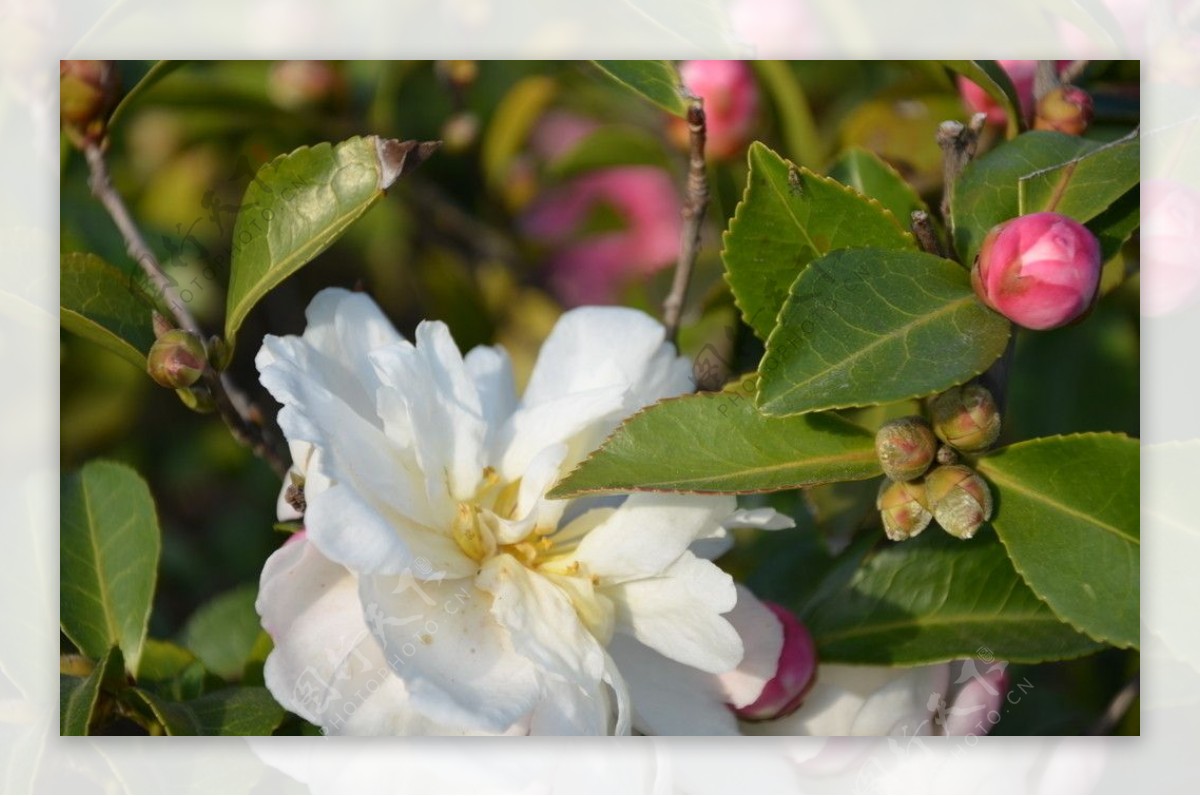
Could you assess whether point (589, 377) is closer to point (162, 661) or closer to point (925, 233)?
point (925, 233)

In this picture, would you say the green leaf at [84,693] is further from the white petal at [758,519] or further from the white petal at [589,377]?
the white petal at [758,519]

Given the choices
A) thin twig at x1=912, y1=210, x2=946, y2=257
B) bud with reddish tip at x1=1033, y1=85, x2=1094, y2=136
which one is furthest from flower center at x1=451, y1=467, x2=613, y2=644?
bud with reddish tip at x1=1033, y1=85, x2=1094, y2=136

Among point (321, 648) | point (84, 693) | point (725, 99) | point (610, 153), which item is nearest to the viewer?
point (321, 648)

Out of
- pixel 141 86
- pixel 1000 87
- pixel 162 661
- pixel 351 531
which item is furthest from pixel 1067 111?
pixel 162 661

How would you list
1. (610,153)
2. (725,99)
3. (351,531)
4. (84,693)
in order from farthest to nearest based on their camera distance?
1. (610,153)
2. (725,99)
3. (84,693)
4. (351,531)

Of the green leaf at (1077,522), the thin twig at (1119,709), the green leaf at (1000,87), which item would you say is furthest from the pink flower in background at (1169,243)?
the thin twig at (1119,709)

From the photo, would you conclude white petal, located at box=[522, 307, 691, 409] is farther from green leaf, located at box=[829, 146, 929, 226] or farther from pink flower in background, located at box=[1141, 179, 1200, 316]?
pink flower in background, located at box=[1141, 179, 1200, 316]

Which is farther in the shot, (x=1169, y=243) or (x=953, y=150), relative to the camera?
(x=1169, y=243)

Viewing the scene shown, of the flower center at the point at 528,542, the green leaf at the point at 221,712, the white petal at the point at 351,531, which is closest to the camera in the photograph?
the white petal at the point at 351,531
